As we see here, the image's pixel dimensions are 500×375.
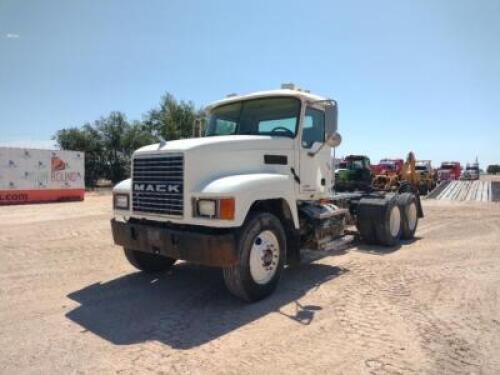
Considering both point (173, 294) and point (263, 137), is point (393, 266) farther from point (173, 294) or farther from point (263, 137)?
point (173, 294)

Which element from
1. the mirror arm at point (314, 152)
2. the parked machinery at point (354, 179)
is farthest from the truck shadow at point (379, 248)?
the mirror arm at point (314, 152)

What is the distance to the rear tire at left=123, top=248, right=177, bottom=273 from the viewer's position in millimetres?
6191

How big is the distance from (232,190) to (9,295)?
11.6 feet

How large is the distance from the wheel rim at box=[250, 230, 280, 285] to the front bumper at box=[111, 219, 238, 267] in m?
0.50

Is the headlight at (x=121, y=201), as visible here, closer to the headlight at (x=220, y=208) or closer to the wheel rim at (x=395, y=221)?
the headlight at (x=220, y=208)

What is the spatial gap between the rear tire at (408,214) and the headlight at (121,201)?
6403 mm

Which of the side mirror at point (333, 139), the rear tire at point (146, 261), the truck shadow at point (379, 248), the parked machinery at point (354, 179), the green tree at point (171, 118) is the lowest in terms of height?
the truck shadow at point (379, 248)

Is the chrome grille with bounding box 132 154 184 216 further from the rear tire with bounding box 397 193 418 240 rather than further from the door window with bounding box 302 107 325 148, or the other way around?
the rear tire with bounding box 397 193 418 240

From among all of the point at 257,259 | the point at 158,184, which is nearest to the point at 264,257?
the point at 257,259

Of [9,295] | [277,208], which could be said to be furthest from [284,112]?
[9,295]

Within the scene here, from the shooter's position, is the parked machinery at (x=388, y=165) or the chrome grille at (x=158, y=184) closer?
the chrome grille at (x=158, y=184)

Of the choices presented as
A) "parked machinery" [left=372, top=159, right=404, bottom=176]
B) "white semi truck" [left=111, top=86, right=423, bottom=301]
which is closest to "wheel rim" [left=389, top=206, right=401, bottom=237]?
"white semi truck" [left=111, top=86, right=423, bottom=301]

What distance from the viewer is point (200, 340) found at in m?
3.95

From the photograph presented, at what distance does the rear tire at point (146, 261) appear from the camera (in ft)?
20.3
